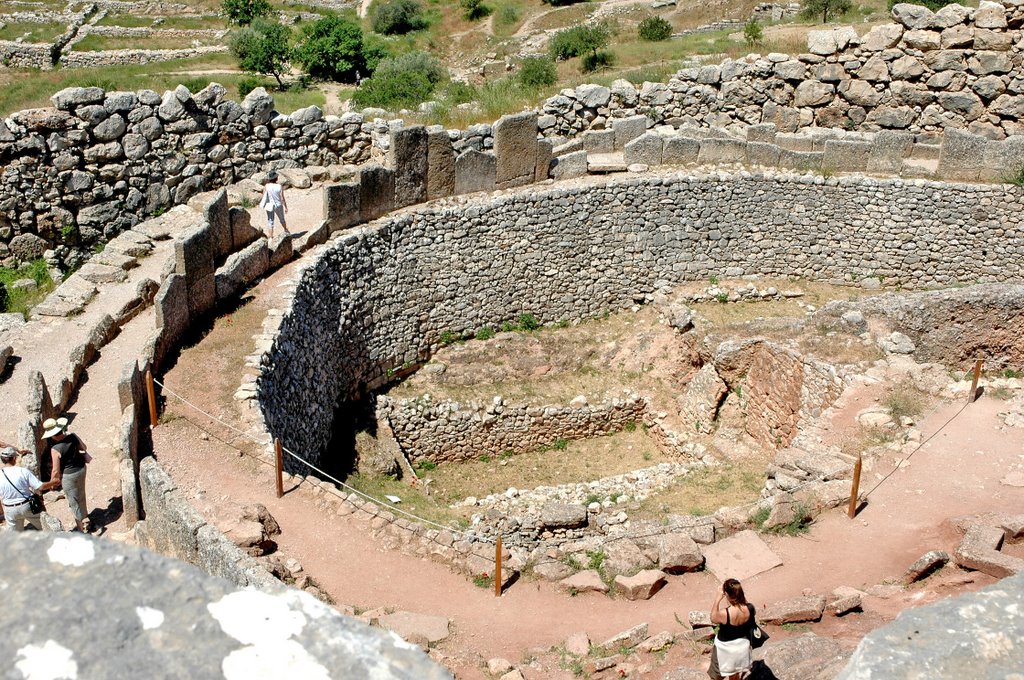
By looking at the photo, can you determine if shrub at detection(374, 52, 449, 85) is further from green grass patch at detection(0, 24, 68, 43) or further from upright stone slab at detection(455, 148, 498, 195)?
green grass patch at detection(0, 24, 68, 43)

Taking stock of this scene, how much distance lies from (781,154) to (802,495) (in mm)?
11093

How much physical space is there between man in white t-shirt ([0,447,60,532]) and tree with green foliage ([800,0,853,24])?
29601 mm

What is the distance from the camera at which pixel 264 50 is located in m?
38.6

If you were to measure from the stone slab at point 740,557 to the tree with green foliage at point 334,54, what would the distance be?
29657 millimetres

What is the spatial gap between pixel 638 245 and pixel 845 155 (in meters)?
4.92

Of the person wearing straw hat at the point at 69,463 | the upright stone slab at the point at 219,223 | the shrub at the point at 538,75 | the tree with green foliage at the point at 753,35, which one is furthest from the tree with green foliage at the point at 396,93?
the person wearing straw hat at the point at 69,463

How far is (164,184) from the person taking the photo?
19.7m

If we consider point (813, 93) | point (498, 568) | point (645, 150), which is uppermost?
point (813, 93)

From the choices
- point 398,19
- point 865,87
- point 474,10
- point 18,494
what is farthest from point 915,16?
point 398,19

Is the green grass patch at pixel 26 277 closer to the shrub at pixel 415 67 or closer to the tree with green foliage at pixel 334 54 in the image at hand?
the shrub at pixel 415 67

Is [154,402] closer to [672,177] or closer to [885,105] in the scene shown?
[672,177]

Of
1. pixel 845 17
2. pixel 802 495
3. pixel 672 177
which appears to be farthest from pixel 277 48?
pixel 802 495

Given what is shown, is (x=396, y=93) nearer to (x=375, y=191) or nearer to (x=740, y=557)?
(x=375, y=191)

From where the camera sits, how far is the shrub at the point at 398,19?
48.6 metres
